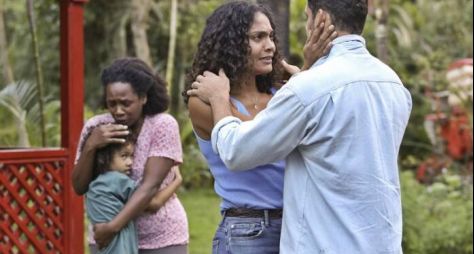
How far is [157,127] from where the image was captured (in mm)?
4504

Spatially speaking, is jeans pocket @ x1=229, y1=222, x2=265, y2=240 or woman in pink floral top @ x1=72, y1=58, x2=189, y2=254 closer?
jeans pocket @ x1=229, y1=222, x2=265, y2=240

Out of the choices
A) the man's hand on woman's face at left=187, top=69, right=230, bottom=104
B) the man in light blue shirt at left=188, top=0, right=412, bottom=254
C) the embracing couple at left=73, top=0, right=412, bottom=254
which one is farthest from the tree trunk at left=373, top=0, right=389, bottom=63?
the man in light blue shirt at left=188, top=0, right=412, bottom=254

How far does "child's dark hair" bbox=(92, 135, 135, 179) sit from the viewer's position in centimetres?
436

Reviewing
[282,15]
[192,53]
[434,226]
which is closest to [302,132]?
[282,15]

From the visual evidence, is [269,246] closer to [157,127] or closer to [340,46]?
[340,46]

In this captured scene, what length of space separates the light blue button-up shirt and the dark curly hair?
1450 millimetres

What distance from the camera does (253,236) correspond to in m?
3.32

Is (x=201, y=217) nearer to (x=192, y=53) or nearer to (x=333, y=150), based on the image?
(x=192, y=53)

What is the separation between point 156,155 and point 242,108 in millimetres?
1060

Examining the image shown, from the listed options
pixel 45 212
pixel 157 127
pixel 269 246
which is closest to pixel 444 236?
pixel 45 212

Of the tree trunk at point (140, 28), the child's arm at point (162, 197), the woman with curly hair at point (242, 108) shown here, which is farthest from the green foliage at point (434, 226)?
the tree trunk at point (140, 28)

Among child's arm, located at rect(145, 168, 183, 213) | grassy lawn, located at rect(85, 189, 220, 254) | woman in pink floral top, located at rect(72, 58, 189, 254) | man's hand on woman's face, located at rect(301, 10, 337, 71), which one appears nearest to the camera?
man's hand on woman's face, located at rect(301, 10, 337, 71)

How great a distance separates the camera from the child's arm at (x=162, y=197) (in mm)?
4434

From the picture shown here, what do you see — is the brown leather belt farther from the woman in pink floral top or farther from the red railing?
the red railing
